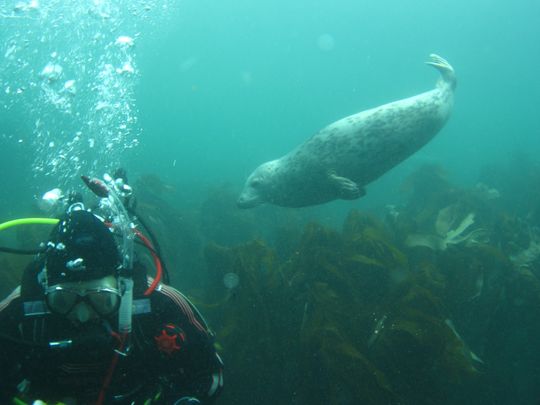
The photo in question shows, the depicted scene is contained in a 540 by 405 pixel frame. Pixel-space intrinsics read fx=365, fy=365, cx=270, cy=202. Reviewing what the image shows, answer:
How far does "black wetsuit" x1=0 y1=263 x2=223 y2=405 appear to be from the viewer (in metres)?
1.71

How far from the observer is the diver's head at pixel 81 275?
1732 mm

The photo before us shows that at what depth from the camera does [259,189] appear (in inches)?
257

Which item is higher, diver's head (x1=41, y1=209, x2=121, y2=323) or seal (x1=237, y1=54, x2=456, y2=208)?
diver's head (x1=41, y1=209, x2=121, y2=323)

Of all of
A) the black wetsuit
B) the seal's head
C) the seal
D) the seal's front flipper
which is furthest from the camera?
the seal's head

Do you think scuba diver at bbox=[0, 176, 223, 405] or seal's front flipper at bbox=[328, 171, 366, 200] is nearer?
scuba diver at bbox=[0, 176, 223, 405]

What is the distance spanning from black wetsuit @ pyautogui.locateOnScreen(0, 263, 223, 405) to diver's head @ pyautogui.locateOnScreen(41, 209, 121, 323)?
11 centimetres

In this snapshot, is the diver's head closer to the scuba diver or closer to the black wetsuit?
the scuba diver

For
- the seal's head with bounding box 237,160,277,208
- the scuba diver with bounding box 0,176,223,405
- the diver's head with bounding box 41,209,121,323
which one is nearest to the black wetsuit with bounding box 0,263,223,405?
the scuba diver with bounding box 0,176,223,405

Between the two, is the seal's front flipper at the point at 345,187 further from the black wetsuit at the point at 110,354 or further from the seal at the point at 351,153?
the black wetsuit at the point at 110,354

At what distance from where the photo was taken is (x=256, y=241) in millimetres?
5184

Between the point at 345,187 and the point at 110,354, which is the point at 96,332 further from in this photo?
the point at 345,187

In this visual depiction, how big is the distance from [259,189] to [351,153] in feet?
5.77

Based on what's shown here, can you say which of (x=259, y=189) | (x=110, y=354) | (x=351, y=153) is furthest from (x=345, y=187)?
(x=110, y=354)

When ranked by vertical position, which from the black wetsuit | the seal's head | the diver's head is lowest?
the seal's head
